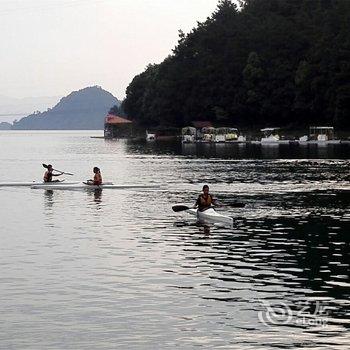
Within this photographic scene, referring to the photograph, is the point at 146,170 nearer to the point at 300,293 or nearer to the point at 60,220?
the point at 60,220

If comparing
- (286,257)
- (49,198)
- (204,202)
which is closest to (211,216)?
Result: (204,202)

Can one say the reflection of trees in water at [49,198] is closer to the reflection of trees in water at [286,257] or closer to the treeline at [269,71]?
the reflection of trees in water at [286,257]

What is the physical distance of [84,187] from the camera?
5991cm

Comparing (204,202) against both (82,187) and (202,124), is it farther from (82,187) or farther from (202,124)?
(202,124)

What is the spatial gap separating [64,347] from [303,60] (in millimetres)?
147036

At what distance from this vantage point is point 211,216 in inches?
1607

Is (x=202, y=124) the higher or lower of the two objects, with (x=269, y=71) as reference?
lower

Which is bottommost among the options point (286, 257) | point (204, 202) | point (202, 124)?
point (286, 257)

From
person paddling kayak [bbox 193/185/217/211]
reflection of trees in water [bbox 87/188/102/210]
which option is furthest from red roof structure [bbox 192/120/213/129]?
person paddling kayak [bbox 193/185/217/211]

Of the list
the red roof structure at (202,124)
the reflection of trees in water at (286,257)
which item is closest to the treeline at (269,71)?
the red roof structure at (202,124)

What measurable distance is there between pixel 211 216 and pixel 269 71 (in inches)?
5040

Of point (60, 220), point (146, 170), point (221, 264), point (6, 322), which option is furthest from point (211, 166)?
point (6, 322)

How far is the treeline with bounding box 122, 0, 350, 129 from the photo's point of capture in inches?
5915

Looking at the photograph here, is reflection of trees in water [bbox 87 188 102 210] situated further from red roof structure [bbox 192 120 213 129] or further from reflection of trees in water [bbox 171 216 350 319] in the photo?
red roof structure [bbox 192 120 213 129]
